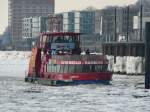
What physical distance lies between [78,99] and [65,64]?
19.5 m

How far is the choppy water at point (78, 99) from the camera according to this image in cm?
4928

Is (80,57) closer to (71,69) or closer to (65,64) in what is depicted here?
(71,69)

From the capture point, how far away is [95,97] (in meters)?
58.4

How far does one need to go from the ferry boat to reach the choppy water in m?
3.03

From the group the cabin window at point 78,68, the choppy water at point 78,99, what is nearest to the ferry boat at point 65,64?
the cabin window at point 78,68

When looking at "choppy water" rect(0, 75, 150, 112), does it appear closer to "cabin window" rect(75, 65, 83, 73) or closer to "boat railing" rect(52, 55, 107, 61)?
"cabin window" rect(75, 65, 83, 73)

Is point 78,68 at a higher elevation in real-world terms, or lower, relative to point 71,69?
higher

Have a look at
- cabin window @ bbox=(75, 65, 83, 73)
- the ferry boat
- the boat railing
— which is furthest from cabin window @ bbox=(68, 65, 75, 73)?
the boat railing

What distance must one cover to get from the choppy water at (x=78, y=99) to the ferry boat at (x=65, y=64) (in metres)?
3.03

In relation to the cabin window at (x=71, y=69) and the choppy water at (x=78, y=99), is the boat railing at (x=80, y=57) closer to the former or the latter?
the cabin window at (x=71, y=69)

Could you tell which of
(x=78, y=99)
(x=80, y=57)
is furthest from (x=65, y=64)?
(x=78, y=99)

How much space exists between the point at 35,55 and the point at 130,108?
3463cm

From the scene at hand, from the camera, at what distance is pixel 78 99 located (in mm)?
56812

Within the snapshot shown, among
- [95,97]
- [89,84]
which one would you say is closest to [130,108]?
[95,97]
